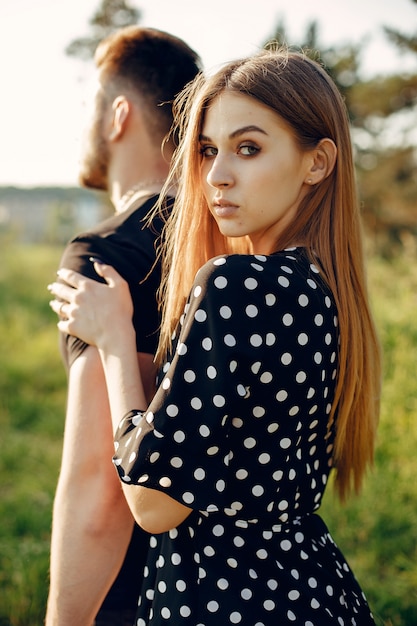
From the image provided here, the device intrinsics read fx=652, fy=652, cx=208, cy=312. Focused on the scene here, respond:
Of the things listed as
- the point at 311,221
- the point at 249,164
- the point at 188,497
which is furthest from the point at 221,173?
the point at 188,497

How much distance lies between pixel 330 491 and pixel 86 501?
9.35 feet

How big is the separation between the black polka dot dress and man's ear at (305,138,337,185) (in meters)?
0.22

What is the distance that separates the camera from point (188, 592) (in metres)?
1.44

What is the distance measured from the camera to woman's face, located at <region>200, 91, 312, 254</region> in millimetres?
1438

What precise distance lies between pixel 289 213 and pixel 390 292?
736cm

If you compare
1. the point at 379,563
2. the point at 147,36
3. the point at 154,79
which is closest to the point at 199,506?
the point at 154,79

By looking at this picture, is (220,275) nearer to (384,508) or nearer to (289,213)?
(289,213)

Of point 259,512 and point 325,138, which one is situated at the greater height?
point 325,138

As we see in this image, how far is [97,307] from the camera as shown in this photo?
65.8 inches

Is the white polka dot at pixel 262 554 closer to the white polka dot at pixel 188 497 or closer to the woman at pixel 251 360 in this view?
the woman at pixel 251 360

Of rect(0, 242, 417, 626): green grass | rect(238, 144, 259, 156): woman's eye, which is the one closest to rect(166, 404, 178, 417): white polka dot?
rect(238, 144, 259, 156): woman's eye

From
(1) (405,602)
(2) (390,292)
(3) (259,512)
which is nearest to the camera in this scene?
(3) (259,512)

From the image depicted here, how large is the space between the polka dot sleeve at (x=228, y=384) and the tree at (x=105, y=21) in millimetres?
16871

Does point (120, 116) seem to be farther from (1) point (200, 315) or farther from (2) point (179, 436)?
(2) point (179, 436)
